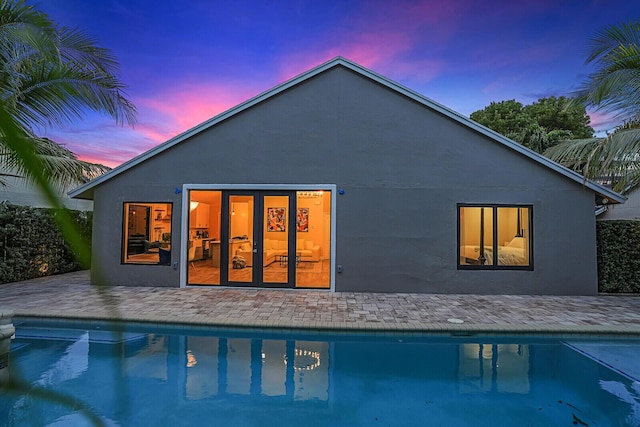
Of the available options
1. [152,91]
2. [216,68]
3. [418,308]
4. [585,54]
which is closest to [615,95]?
[585,54]

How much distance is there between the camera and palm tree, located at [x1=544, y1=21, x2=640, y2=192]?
812 centimetres

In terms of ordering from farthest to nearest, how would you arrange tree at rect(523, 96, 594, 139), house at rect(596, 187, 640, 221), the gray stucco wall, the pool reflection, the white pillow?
tree at rect(523, 96, 594, 139) < house at rect(596, 187, 640, 221) < the white pillow < the gray stucco wall < the pool reflection

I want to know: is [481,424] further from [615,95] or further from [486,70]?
[486,70]

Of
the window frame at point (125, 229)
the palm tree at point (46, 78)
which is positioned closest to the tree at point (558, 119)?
the window frame at point (125, 229)

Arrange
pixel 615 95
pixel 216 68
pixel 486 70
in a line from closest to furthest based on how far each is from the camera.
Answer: pixel 615 95
pixel 216 68
pixel 486 70

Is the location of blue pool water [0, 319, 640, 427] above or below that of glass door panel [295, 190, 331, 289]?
below

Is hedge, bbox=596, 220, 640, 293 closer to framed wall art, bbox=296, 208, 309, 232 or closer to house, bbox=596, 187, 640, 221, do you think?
house, bbox=596, 187, 640, 221

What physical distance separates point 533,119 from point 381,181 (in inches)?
825

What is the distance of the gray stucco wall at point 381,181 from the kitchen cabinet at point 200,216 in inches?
16.7

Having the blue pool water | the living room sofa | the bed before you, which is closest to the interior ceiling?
the living room sofa

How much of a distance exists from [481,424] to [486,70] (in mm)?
15539

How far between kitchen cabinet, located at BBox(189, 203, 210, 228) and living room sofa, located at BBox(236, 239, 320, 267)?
1.33 metres

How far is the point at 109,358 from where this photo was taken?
592cm

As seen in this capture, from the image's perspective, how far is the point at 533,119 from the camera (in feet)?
84.2
